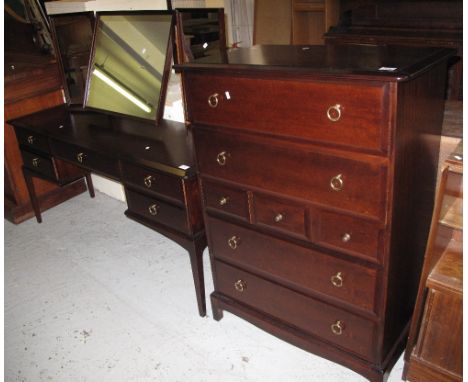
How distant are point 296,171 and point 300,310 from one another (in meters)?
0.64

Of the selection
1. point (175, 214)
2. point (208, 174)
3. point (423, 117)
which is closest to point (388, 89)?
point (423, 117)

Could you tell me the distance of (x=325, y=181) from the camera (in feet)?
4.57

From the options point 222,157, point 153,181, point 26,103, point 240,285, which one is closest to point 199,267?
point 240,285

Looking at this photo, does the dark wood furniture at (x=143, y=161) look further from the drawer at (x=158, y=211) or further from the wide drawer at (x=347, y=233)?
the wide drawer at (x=347, y=233)

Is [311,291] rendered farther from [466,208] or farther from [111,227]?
[111,227]

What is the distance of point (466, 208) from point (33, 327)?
2.06 metres

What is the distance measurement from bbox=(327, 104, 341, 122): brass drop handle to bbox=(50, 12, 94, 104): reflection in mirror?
194cm

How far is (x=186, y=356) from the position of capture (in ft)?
6.52

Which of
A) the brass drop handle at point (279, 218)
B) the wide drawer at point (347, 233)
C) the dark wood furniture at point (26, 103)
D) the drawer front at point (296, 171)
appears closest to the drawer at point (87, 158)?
the drawer front at point (296, 171)

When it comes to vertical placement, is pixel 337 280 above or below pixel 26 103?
below

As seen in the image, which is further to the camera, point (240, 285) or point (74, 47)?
point (74, 47)

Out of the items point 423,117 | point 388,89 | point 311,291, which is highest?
point 388,89

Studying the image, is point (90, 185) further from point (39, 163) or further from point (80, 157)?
point (80, 157)

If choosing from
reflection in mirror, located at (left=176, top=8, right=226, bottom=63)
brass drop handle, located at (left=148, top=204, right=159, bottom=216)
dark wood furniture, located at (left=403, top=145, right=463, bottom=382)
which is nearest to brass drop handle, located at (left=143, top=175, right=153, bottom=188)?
brass drop handle, located at (left=148, top=204, right=159, bottom=216)
